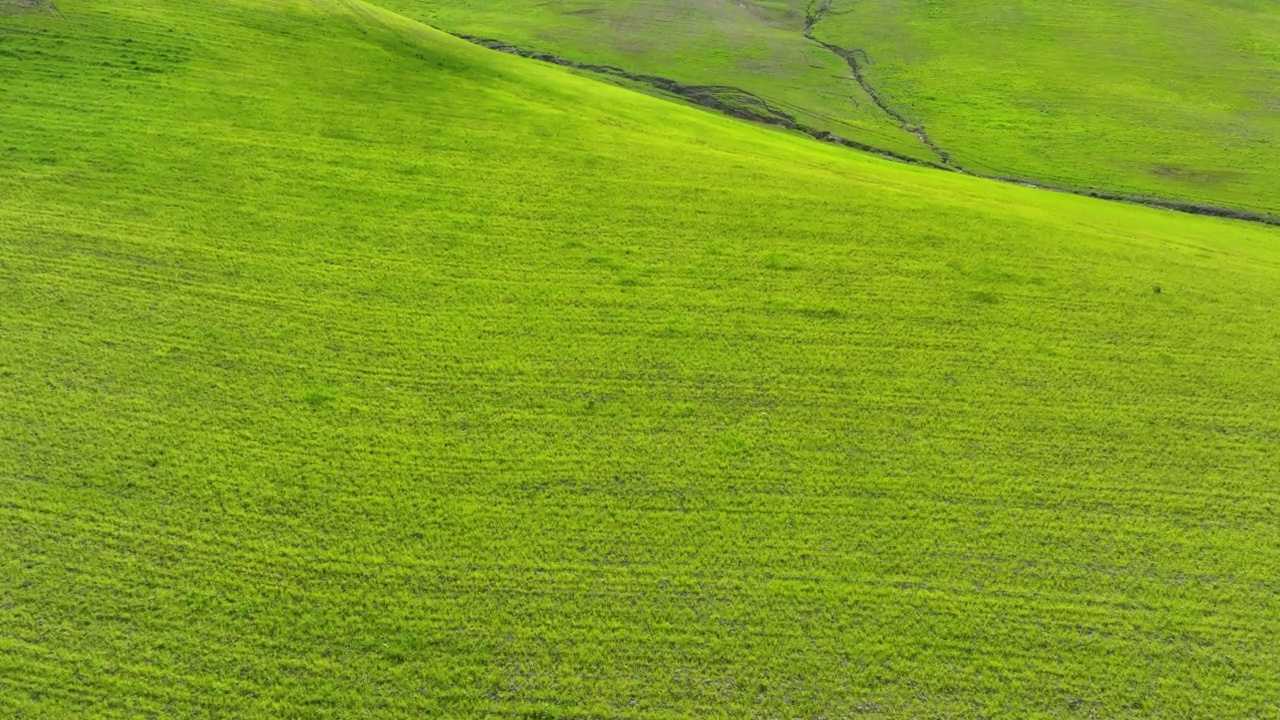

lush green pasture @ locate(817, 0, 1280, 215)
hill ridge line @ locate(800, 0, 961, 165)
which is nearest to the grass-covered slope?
lush green pasture @ locate(817, 0, 1280, 215)

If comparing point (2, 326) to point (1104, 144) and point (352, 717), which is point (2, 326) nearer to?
point (352, 717)

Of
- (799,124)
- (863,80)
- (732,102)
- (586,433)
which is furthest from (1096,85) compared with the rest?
(586,433)

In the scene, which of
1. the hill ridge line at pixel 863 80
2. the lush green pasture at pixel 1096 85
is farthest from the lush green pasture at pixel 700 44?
the lush green pasture at pixel 1096 85

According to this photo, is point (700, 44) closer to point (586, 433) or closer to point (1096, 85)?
point (1096, 85)

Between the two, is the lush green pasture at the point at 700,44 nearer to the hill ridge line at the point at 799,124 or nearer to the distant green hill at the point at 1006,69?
the distant green hill at the point at 1006,69

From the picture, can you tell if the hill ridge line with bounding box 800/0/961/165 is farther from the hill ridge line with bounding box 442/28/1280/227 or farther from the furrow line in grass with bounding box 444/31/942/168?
the furrow line in grass with bounding box 444/31/942/168

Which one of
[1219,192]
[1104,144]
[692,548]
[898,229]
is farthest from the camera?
[1104,144]

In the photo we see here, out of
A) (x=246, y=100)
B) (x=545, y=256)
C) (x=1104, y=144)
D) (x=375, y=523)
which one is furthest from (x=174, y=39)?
(x=1104, y=144)
